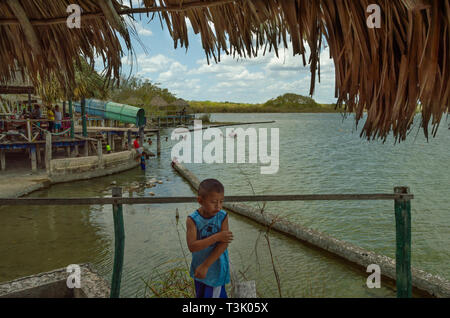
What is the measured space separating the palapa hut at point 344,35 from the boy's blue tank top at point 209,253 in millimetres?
991

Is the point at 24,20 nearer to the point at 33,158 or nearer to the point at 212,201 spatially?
the point at 212,201

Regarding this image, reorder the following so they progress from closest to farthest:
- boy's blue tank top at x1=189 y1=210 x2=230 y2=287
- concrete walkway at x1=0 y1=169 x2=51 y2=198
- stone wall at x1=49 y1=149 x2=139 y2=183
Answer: boy's blue tank top at x1=189 y1=210 x2=230 y2=287 < concrete walkway at x1=0 y1=169 x2=51 y2=198 < stone wall at x1=49 y1=149 x2=139 y2=183

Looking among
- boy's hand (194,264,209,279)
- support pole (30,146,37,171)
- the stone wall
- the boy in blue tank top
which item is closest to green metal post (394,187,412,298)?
the boy in blue tank top

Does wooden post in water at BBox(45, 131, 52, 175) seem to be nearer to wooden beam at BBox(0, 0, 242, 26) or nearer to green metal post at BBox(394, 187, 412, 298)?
wooden beam at BBox(0, 0, 242, 26)

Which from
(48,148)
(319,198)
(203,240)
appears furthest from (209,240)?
(48,148)

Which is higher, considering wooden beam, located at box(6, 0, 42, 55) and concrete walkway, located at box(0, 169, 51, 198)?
wooden beam, located at box(6, 0, 42, 55)

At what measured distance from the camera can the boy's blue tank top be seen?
183cm

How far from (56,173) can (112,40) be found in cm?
1287

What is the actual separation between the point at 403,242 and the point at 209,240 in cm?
113

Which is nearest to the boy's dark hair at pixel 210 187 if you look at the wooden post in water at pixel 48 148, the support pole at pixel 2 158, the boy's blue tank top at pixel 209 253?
the boy's blue tank top at pixel 209 253

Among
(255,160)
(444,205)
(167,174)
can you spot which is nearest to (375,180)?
(444,205)

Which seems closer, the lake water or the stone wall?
the lake water

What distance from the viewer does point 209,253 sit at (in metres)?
1.85

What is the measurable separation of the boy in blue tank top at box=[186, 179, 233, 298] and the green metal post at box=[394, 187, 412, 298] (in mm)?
972
